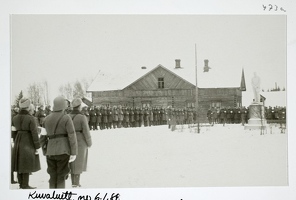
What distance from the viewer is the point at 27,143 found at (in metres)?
3.84

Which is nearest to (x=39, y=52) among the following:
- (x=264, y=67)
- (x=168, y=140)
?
(x=168, y=140)

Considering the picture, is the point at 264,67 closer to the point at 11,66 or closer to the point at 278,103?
the point at 278,103

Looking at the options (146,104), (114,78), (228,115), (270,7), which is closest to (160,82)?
(146,104)

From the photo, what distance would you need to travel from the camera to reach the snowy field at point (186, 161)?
4176 millimetres

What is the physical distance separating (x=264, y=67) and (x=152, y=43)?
1.44 meters

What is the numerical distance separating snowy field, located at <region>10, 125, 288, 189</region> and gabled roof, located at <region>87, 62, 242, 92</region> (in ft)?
2.05

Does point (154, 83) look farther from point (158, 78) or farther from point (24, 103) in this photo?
point (24, 103)

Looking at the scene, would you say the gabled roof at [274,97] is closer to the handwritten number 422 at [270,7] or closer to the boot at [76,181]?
the handwritten number 422 at [270,7]

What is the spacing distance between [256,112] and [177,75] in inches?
46.7

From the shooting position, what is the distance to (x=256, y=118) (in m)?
4.62

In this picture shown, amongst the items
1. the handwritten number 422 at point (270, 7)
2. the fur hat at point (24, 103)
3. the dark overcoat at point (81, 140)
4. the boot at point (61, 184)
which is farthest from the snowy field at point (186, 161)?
the handwritten number 422 at point (270, 7)

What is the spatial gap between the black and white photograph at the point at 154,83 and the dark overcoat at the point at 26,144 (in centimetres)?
9

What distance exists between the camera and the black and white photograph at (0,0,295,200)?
4156 millimetres

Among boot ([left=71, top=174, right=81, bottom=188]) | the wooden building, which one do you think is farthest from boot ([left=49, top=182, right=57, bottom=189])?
the wooden building
